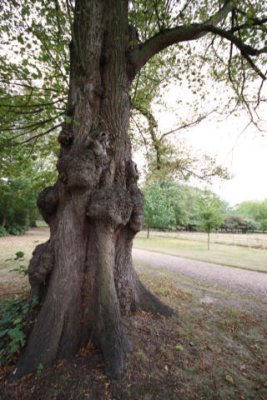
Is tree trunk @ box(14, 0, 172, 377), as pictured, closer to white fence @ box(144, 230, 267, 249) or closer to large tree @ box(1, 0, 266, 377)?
large tree @ box(1, 0, 266, 377)

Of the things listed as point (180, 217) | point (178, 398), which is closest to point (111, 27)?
point (178, 398)

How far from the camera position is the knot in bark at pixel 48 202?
2914 millimetres

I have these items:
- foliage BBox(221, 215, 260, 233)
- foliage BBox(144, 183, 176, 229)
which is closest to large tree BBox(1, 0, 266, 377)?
foliage BBox(144, 183, 176, 229)

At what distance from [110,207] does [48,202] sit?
3.47 feet

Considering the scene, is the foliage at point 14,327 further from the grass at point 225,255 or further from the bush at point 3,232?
the bush at point 3,232

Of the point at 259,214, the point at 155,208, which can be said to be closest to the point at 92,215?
the point at 155,208

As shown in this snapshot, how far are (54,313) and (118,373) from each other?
1017 mm

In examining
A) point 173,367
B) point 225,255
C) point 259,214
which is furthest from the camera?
point 259,214

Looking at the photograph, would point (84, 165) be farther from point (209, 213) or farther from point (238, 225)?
point (238, 225)

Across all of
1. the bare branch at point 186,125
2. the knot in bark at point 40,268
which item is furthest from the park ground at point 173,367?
the bare branch at point 186,125

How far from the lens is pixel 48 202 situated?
9.66ft

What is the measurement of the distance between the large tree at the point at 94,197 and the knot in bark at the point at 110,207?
1 cm

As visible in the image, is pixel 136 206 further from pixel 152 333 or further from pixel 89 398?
pixel 89 398

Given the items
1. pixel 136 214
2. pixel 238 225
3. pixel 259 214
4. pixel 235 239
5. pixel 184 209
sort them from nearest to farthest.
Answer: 1. pixel 136 214
2. pixel 235 239
3. pixel 184 209
4. pixel 238 225
5. pixel 259 214
